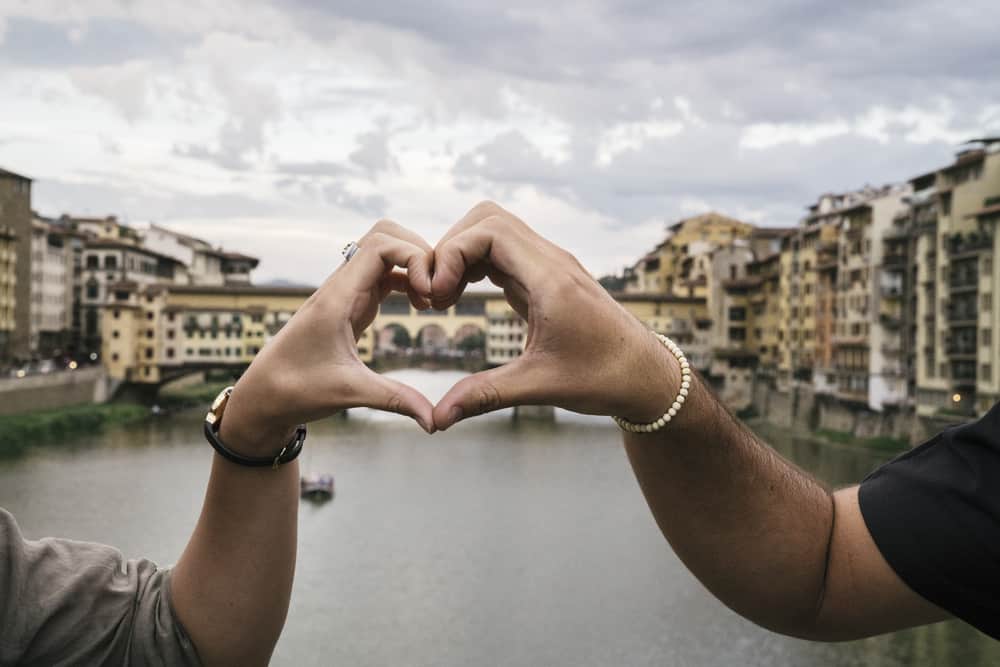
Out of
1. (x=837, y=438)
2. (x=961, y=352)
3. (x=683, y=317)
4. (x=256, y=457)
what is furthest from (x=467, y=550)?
(x=683, y=317)

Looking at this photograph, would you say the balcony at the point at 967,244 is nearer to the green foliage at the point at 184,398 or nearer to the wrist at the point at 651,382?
the wrist at the point at 651,382

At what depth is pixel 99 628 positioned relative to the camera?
1.04m

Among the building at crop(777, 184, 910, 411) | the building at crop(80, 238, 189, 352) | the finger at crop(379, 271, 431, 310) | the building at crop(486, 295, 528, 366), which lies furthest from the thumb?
the building at crop(80, 238, 189, 352)

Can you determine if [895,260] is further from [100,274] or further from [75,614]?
[100,274]

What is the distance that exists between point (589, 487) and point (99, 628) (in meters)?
18.4

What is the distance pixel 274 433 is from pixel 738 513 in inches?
17.1

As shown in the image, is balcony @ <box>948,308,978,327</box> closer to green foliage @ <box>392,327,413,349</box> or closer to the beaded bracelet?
the beaded bracelet

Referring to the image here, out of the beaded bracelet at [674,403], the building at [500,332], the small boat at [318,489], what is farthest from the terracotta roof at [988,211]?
the beaded bracelet at [674,403]

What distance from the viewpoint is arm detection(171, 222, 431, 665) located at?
2.60 ft

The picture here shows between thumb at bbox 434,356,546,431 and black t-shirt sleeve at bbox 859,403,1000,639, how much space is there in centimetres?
39

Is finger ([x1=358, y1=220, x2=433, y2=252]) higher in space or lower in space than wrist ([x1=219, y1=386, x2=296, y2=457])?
higher

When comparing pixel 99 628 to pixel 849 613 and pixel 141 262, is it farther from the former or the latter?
pixel 141 262

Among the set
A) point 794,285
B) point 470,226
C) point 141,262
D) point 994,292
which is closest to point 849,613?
point 470,226

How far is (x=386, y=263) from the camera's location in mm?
832
